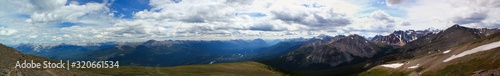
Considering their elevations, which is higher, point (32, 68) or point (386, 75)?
point (32, 68)

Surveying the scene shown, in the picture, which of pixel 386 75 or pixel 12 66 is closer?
pixel 12 66

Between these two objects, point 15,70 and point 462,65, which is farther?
point 462,65

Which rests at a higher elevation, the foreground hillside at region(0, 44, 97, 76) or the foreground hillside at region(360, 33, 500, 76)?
the foreground hillside at region(0, 44, 97, 76)

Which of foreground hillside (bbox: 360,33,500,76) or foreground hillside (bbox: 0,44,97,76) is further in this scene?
foreground hillside (bbox: 360,33,500,76)

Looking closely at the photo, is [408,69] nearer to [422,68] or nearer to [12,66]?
[422,68]

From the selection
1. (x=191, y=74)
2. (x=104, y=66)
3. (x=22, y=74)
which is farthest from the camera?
(x=191, y=74)

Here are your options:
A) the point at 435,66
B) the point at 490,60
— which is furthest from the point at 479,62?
the point at 435,66

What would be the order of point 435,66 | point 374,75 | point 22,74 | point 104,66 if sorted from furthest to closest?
point 374,75 < point 104,66 < point 435,66 < point 22,74

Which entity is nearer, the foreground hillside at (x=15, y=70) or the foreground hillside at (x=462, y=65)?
the foreground hillside at (x=15, y=70)

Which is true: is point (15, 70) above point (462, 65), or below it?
above

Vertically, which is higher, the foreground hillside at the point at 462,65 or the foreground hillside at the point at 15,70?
the foreground hillside at the point at 15,70
